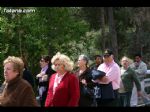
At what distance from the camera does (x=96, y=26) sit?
45.9 feet

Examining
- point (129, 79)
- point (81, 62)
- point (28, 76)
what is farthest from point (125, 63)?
point (28, 76)

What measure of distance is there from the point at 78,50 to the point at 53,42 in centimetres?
84

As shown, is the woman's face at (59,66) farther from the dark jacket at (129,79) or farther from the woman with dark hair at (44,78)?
the dark jacket at (129,79)

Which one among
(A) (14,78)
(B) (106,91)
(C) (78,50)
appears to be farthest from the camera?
(C) (78,50)

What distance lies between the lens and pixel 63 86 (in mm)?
6070

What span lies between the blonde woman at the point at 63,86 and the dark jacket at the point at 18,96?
61cm

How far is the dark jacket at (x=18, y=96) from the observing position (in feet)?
17.8

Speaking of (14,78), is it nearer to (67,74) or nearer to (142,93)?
(67,74)

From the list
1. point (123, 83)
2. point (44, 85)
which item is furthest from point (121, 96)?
point (44, 85)

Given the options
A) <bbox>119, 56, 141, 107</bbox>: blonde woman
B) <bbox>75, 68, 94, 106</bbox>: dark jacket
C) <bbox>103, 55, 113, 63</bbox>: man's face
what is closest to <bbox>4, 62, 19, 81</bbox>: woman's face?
<bbox>75, 68, 94, 106</bbox>: dark jacket

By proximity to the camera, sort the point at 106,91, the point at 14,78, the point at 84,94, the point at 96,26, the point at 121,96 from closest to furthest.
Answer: the point at 14,78 → the point at 84,94 → the point at 106,91 → the point at 121,96 → the point at 96,26

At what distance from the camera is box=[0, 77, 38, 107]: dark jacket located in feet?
17.8

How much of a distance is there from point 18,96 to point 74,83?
0.91 m

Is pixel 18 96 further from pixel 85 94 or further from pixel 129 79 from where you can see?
pixel 129 79
